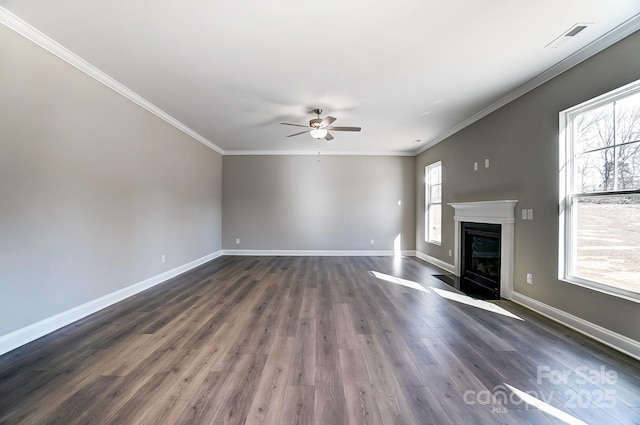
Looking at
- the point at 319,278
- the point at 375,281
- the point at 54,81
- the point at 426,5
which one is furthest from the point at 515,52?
the point at 54,81

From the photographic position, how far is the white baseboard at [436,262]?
5098 mm

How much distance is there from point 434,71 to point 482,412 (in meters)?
3.21

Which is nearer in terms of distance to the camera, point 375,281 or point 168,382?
point 168,382

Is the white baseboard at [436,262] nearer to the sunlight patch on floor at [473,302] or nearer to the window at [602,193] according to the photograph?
the sunlight patch on floor at [473,302]

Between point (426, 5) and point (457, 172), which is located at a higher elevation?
point (426, 5)

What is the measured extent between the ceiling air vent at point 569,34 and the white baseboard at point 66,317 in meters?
5.54

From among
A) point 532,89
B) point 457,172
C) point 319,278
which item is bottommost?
point 319,278

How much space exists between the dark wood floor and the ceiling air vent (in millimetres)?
2817

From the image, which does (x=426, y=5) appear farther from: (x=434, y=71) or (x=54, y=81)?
(x=54, y=81)

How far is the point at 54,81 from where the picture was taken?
2.56 meters

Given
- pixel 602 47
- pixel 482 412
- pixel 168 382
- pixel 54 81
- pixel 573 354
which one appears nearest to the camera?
pixel 482 412

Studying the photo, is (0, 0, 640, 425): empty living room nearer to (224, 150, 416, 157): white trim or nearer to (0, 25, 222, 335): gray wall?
(0, 25, 222, 335): gray wall

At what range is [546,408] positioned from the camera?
1569 mm

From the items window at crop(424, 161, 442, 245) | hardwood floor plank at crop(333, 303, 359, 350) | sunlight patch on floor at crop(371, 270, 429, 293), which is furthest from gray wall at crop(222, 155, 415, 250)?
hardwood floor plank at crop(333, 303, 359, 350)
